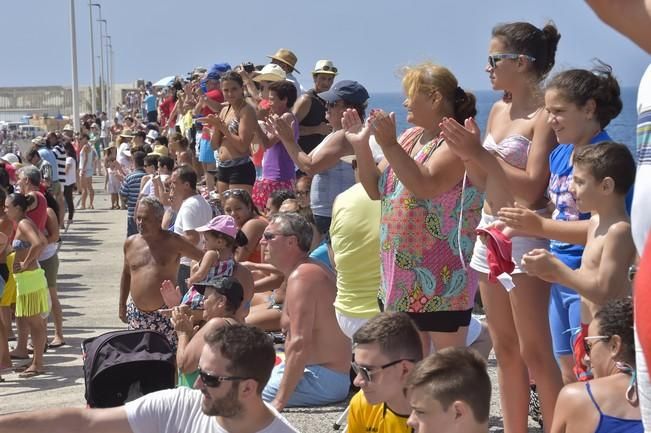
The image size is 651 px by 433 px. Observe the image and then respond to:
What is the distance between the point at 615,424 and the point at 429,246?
1785 millimetres

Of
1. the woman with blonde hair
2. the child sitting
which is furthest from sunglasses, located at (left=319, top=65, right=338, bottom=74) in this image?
the woman with blonde hair

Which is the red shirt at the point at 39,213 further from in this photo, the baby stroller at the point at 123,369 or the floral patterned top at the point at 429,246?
the floral patterned top at the point at 429,246

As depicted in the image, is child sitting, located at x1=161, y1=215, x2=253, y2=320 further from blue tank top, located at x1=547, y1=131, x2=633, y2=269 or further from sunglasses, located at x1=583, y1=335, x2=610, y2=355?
sunglasses, located at x1=583, y1=335, x2=610, y2=355

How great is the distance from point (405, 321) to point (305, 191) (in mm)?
5662

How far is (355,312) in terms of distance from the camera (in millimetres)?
6660

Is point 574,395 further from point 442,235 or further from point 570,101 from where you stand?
point 442,235

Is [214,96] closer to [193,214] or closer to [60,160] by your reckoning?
[193,214]

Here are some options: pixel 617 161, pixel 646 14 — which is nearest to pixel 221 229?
pixel 617 161

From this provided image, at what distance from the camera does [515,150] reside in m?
5.06

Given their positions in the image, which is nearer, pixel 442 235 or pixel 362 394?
pixel 362 394

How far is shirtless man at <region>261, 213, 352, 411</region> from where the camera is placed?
6855mm

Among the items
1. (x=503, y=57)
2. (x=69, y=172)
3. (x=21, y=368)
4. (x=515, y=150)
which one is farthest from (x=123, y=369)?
(x=69, y=172)

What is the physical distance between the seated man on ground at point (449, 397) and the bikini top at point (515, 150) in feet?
4.76

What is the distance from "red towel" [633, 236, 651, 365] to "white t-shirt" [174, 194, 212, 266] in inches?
341
